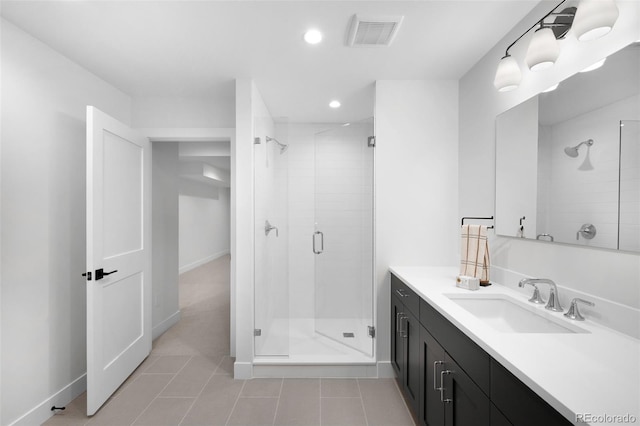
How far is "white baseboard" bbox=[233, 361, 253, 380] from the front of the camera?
98.6 inches

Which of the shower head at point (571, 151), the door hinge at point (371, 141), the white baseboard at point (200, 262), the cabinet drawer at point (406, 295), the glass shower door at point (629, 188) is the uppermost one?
the door hinge at point (371, 141)

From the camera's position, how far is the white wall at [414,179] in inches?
100

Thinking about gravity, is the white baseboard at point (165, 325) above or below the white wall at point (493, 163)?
below

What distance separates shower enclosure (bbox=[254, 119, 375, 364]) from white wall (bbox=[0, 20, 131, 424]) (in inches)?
54.5

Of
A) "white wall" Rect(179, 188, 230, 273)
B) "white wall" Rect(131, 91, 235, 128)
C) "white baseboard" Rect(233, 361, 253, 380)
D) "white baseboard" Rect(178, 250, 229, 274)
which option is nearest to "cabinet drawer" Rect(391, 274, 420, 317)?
"white baseboard" Rect(233, 361, 253, 380)

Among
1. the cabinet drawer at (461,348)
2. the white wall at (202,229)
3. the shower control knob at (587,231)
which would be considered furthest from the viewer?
the white wall at (202,229)

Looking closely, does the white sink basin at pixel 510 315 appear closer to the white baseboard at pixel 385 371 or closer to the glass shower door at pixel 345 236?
the glass shower door at pixel 345 236

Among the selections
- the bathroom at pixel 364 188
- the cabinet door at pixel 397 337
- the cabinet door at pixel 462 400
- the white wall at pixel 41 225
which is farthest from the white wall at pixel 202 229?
the cabinet door at pixel 462 400

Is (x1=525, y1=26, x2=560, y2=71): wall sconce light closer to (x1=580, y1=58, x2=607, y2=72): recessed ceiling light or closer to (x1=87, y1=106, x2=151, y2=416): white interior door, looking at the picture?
(x1=580, y1=58, x2=607, y2=72): recessed ceiling light

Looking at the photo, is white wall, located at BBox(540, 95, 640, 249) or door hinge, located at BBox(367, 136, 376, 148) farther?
door hinge, located at BBox(367, 136, 376, 148)

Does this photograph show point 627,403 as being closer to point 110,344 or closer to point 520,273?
point 520,273

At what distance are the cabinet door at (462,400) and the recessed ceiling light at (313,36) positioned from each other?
199 centimetres

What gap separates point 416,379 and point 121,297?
7.68ft

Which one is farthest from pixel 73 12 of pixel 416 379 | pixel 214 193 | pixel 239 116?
pixel 214 193
